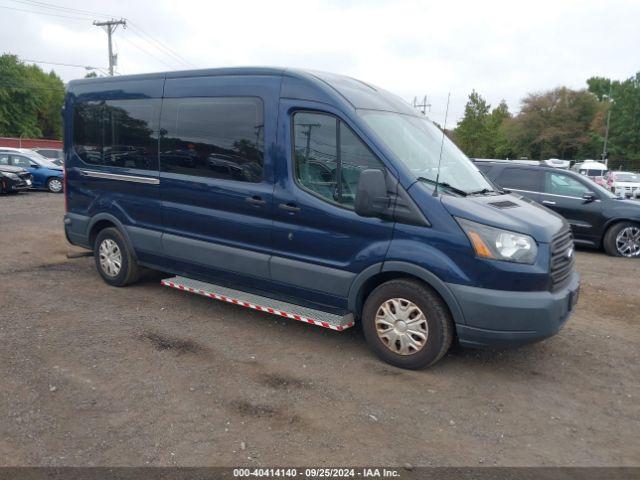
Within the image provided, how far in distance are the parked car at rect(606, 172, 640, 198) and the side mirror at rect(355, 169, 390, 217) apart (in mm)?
23172

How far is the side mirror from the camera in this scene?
13.8ft

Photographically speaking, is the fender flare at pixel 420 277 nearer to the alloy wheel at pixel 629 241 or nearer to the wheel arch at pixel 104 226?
the wheel arch at pixel 104 226

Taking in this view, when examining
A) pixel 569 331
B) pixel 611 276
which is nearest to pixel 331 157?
pixel 569 331

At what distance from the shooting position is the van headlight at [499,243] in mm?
4074

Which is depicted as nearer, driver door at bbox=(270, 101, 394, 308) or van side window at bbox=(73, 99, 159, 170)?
driver door at bbox=(270, 101, 394, 308)

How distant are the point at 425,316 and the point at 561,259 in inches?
48.5


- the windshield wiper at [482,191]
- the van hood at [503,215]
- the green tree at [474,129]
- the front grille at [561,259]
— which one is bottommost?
the front grille at [561,259]

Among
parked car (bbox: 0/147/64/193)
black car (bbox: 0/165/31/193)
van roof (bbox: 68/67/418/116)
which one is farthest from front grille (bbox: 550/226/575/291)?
parked car (bbox: 0/147/64/193)

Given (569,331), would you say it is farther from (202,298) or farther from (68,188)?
(68,188)

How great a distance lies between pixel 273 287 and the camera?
16.9ft

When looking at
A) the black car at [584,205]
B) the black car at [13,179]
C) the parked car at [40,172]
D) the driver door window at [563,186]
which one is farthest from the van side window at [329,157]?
the parked car at [40,172]

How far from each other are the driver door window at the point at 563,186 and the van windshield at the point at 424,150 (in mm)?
5638

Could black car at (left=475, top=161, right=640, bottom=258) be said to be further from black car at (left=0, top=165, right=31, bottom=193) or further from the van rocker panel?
black car at (left=0, top=165, right=31, bottom=193)

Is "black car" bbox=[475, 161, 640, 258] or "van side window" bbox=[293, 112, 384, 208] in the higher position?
"van side window" bbox=[293, 112, 384, 208]
